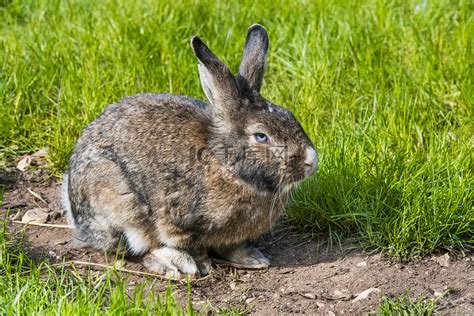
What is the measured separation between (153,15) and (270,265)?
258cm

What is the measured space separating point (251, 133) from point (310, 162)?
1.17ft

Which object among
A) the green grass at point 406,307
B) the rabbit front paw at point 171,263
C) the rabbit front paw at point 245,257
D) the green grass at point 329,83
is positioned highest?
the green grass at point 329,83

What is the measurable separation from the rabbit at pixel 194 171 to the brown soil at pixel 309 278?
125 mm

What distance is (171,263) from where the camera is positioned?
5020mm

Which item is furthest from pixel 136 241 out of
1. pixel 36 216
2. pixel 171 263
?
pixel 36 216

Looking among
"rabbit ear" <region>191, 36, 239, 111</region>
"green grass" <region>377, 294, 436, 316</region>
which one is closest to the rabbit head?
"rabbit ear" <region>191, 36, 239, 111</region>

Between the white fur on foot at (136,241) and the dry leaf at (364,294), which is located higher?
the dry leaf at (364,294)

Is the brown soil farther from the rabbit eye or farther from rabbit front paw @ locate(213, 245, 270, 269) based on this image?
the rabbit eye

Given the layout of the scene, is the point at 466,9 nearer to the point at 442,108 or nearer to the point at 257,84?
the point at 442,108

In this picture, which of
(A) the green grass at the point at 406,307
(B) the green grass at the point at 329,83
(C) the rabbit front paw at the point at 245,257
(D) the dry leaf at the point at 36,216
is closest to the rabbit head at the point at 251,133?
(C) the rabbit front paw at the point at 245,257

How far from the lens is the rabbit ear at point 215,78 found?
4711 mm

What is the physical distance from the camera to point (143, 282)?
465 centimetres

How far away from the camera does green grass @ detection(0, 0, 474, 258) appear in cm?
515

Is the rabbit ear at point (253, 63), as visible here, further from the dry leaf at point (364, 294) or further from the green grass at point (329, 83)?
the dry leaf at point (364, 294)
